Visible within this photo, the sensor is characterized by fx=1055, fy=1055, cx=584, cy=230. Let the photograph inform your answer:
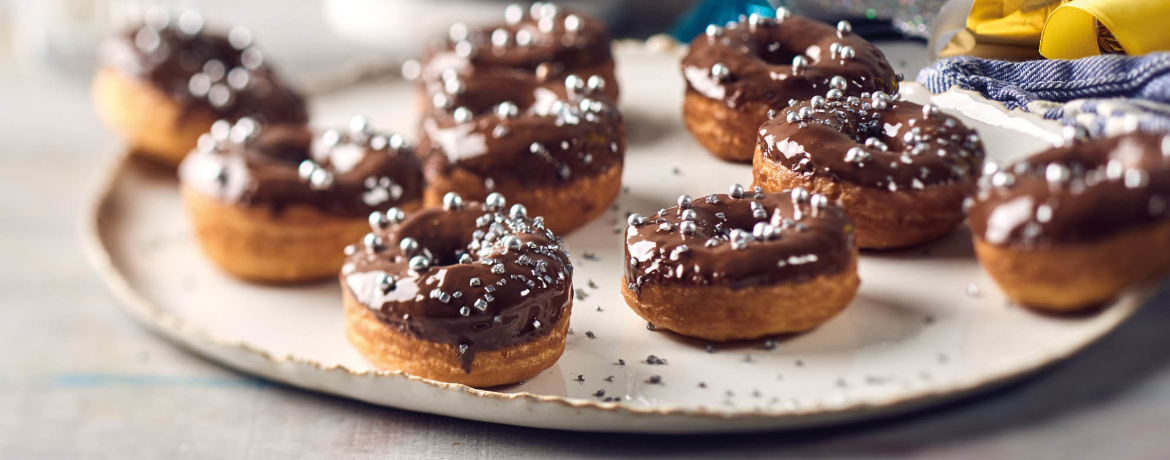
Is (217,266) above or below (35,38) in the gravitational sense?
above

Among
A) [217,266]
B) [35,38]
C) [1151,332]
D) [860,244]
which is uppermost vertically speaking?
[1151,332]

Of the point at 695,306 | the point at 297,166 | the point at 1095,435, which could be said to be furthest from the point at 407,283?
the point at 1095,435

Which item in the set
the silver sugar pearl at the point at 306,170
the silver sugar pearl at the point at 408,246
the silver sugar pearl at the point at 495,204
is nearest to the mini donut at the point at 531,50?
the silver sugar pearl at the point at 306,170

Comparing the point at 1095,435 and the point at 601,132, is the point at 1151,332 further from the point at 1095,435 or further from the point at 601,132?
the point at 601,132

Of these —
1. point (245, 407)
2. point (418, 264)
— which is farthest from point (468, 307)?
point (245, 407)

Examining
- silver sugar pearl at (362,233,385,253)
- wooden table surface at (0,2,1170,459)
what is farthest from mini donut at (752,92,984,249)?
silver sugar pearl at (362,233,385,253)

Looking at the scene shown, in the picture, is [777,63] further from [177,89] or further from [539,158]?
[177,89]

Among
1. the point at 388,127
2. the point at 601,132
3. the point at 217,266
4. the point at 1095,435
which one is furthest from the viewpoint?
the point at 388,127

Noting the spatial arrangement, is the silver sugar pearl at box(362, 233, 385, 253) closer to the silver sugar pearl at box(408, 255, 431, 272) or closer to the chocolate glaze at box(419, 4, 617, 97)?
the silver sugar pearl at box(408, 255, 431, 272)
